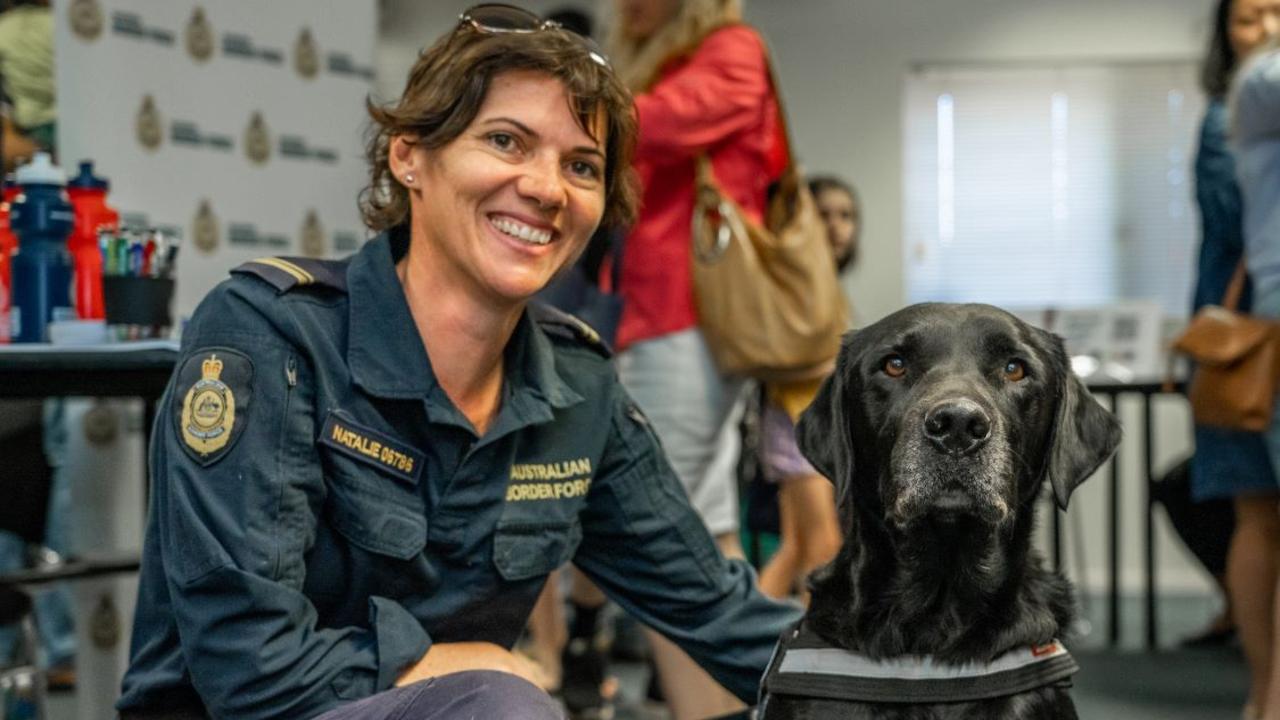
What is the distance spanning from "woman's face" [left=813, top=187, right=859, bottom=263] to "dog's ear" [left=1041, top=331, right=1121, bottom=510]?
3.91m

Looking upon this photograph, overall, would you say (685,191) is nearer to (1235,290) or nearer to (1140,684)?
(1235,290)

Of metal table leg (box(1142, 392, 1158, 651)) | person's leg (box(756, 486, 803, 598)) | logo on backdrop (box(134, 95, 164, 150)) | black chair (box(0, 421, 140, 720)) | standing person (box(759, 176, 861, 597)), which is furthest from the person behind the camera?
metal table leg (box(1142, 392, 1158, 651))

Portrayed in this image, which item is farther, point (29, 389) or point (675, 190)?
point (675, 190)

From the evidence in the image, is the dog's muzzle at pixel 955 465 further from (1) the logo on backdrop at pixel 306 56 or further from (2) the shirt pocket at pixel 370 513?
(1) the logo on backdrop at pixel 306 56

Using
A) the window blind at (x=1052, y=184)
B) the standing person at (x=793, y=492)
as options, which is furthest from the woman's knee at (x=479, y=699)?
the window blind at (x=1052, y=184)

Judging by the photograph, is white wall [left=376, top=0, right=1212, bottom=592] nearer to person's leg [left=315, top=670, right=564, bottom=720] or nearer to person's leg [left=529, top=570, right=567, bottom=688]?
person's leg [left=529, top=570, right=567, bottom=688]

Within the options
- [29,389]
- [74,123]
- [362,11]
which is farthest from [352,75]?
[29,389]

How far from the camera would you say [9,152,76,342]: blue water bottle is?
7.52 ft

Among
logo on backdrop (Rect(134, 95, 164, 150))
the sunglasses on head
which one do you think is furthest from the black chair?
the sunglasses on head

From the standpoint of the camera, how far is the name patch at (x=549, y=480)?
1.84m

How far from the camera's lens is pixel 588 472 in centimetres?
193

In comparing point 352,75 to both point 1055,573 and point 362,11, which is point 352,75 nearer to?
point 362,11

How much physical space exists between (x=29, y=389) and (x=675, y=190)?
4.70ft

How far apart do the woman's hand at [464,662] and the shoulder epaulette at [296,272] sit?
0.48 metres
